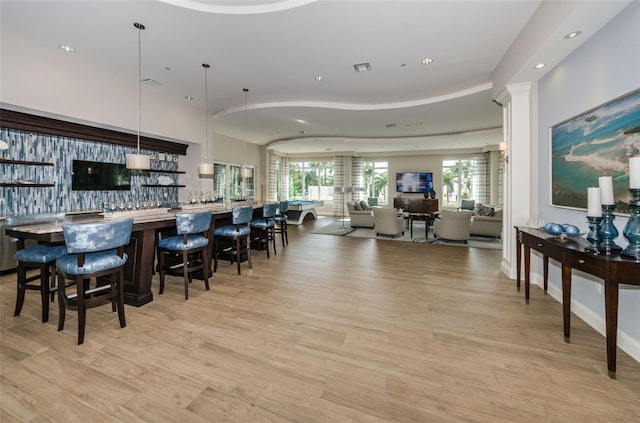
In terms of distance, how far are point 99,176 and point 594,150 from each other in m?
7.35

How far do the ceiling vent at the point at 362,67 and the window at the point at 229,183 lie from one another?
16.7 ft

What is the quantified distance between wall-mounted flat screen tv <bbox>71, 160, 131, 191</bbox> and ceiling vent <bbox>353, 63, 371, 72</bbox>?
503 cm

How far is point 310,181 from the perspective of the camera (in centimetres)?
1329

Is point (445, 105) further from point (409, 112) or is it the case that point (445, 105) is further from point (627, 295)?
point (627, 295)

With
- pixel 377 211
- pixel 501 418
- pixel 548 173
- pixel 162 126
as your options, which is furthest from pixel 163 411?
pixel 377 211

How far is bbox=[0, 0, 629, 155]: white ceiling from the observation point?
2.89 meters

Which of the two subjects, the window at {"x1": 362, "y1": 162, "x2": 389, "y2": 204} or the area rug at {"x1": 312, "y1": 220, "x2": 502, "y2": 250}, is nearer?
the area rug at {"x1": 312, "y1": 220, "x2": 502, "y2": 250}

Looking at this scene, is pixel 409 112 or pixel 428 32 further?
pixel 409 112

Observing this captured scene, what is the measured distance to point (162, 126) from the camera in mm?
5742

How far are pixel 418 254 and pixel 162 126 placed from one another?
5857mm

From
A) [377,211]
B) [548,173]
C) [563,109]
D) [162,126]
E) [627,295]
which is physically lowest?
[627,295]

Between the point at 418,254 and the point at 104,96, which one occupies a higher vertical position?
the point at 104,96

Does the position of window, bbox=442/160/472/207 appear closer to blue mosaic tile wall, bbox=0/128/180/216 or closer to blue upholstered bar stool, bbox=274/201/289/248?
blue upholstered bar stool, bbox=274/201/289/248

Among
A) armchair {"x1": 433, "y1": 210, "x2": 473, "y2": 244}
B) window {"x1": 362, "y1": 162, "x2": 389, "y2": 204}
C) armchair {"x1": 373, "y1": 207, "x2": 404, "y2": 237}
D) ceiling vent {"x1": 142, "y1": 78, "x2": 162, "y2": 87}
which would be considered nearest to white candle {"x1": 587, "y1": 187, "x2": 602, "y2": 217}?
armchair {"x1": 433, "y1": 210, "x2": 473, "y2": 244}
